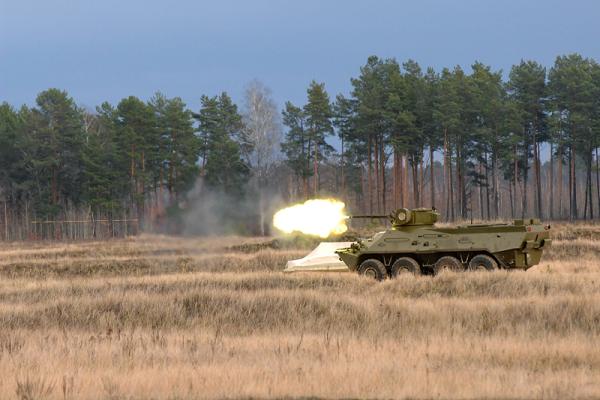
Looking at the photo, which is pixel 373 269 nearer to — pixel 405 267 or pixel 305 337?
pixel 405 267

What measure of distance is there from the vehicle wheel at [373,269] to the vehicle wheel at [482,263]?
275 centimetres

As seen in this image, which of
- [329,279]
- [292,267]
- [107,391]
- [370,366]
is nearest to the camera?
[107,391]

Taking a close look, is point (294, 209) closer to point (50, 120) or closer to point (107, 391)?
point (107, 391)

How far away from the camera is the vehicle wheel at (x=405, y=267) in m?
24.0

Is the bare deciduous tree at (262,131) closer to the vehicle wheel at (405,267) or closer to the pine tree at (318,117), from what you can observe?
the pine tree at (318,117)

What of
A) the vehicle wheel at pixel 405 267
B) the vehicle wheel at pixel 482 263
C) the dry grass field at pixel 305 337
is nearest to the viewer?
the dry grass field at pixel 305 337

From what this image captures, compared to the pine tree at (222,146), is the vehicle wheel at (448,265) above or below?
below

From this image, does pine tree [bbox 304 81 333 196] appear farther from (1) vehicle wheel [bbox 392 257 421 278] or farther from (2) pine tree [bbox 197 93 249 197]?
(1) vehicle wheel [bbox 392 257 421 278]

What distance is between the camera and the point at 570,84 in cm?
6819

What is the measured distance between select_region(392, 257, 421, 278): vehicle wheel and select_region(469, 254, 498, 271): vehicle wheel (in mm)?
1669

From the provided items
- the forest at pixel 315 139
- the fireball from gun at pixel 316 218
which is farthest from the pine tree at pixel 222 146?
the fireball from gun at pixel 316 218

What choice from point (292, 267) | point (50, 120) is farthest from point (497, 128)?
point (292, 267)

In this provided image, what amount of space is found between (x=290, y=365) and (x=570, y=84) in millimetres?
63661

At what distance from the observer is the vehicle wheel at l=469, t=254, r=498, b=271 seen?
23312 mm
